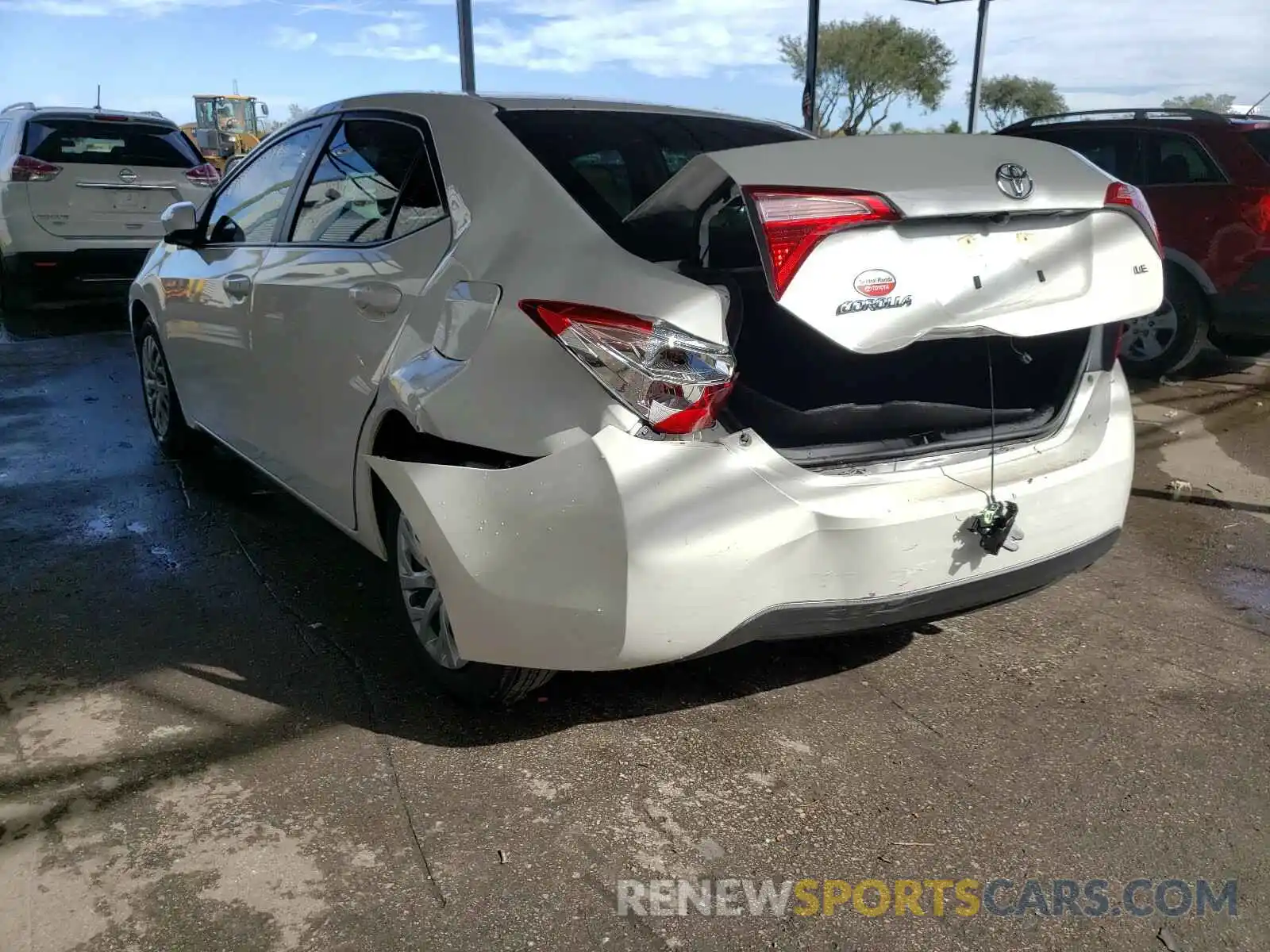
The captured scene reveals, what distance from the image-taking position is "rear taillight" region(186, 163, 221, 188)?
1060 centimetres

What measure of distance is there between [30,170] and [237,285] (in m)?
7.22

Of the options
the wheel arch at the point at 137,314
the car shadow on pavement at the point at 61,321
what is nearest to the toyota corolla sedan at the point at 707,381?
the wheel arch at the point at 137,314

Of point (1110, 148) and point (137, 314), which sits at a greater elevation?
point (1110, 148)

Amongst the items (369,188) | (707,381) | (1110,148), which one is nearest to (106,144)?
(369,188)

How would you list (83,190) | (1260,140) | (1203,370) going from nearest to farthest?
1. (1260,140)
2. (1203,370)
3. (83,190)

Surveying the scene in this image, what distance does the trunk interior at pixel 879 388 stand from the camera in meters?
2.57

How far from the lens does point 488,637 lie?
266cm

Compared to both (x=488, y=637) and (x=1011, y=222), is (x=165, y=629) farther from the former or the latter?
(x=1011, y=222)

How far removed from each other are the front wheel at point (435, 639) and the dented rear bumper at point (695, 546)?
0.20 metres

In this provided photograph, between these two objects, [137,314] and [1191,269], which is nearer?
[137,314]

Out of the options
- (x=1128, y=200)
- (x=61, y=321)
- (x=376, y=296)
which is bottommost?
(x=61, y=321)

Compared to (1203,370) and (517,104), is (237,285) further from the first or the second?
(1203,370)

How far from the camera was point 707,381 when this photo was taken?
240cm

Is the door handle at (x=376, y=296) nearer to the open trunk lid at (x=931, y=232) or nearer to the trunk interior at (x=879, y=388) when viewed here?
the open trunk lid at (x=931, y=232)
